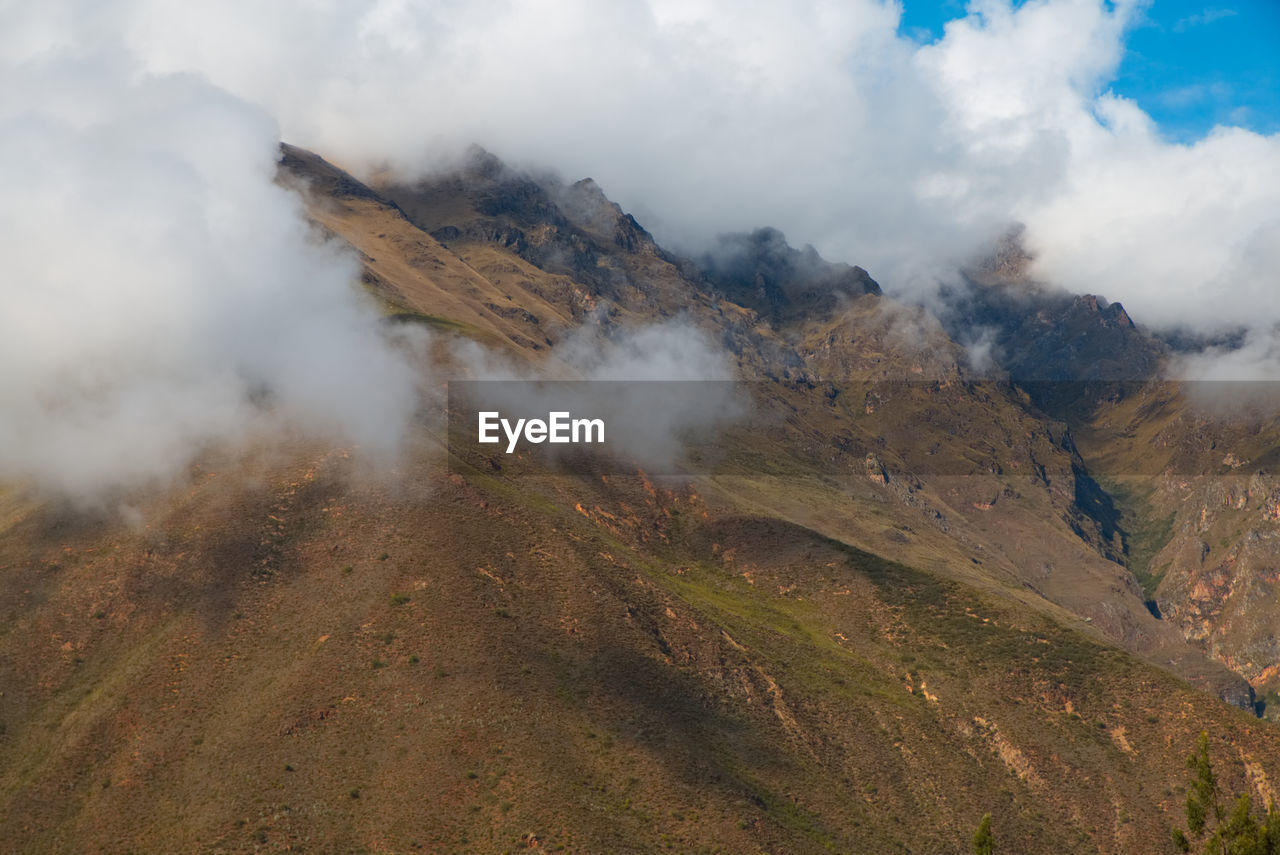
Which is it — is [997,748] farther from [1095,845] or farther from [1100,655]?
[1100,655]

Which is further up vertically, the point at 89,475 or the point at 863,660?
the point at 89,475

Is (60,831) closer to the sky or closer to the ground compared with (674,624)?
closer to the ground

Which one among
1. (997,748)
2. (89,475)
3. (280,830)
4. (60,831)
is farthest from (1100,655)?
(89,475)

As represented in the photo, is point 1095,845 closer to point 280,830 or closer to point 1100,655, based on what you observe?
point 1100,655

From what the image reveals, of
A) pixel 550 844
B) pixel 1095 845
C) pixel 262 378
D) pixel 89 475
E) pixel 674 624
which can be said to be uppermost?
pixel 262 378

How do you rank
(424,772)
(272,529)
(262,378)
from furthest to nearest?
(262,378) < (272,529) < (424,772)

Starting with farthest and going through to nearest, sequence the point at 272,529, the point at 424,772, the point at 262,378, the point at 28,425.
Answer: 1. the point at 262,378
2. the point at 28,425
3. the point at 272,529
4. the point at 424,772

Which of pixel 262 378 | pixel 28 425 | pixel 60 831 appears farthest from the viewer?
pixel 262 378

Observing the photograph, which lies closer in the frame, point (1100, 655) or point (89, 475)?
point (89, 475)

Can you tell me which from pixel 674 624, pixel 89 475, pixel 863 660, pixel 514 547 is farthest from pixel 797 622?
pixel 89 475
